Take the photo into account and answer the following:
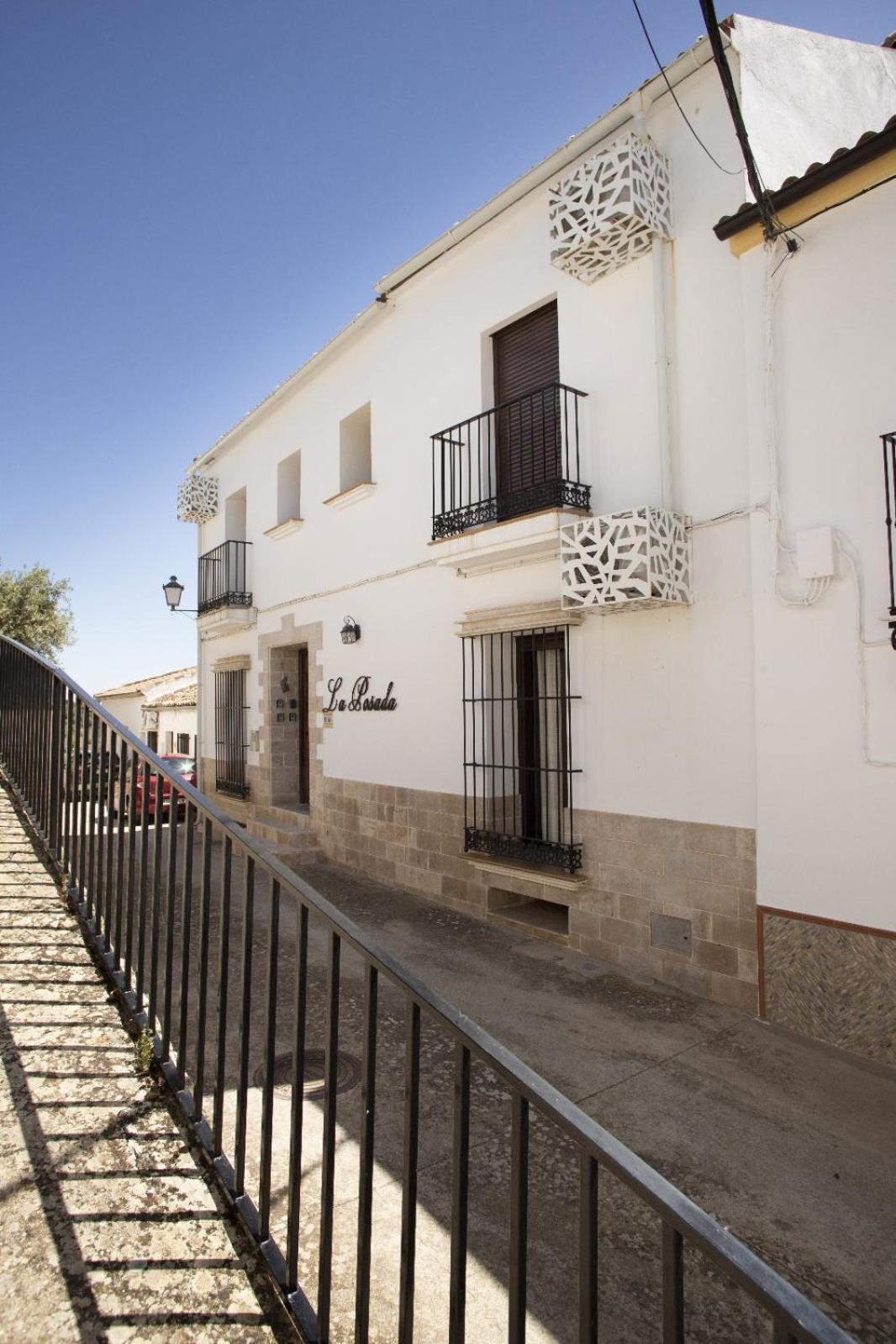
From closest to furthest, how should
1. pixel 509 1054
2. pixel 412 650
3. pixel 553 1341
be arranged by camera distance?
pixel 509 1054 → pixel 553 1341 → pixel 412 650

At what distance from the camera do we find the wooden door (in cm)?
595

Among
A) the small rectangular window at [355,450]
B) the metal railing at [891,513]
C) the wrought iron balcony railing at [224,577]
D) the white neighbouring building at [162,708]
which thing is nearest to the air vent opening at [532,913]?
the metal railing at [891,513]

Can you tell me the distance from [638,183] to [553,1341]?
223 inches

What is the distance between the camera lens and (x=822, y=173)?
154 inches

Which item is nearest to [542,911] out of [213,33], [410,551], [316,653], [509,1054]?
[410,551]

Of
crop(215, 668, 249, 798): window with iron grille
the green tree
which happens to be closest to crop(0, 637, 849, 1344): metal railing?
crop(215, 668, 249, 798): window with iron grille

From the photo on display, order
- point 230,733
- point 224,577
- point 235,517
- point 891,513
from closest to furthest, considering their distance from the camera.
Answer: point 891,513
point 230,733
point 224,577
point 235,517

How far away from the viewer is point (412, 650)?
7.29m

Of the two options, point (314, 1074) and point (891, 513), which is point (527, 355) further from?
point (314, 1074)

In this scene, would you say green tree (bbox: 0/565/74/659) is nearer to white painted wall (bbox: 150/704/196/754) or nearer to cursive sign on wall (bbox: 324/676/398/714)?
white painted wall (bbox: 150/704/196/754)

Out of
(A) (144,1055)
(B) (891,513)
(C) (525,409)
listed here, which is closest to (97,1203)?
(A) (144,1055)

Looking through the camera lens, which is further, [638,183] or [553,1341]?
[638,183]

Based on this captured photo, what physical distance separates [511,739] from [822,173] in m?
4.20

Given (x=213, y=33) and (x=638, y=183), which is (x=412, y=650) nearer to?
(x=638, y=183)
